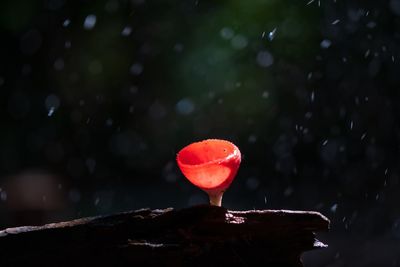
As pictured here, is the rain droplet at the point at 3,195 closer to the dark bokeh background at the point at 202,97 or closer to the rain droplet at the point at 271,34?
the dark bokeh background at the point at 202,97

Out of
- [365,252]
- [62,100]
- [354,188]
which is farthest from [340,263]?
[62,100]

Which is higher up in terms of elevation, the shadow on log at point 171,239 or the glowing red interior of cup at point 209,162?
the glowing red interior of cup at point 209,162

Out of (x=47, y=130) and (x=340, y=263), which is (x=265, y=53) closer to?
(x=47, y=130)

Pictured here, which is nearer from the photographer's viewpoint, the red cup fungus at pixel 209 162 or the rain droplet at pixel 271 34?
the red cup fungus at pixel 209 162

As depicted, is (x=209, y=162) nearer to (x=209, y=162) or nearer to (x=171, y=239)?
(x=209, y=162)

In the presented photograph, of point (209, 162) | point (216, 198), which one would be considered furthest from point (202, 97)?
point (209, 162)

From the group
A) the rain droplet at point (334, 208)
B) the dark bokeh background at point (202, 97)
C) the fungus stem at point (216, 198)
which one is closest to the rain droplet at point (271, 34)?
the dark bokeh background at point (202, 97)
